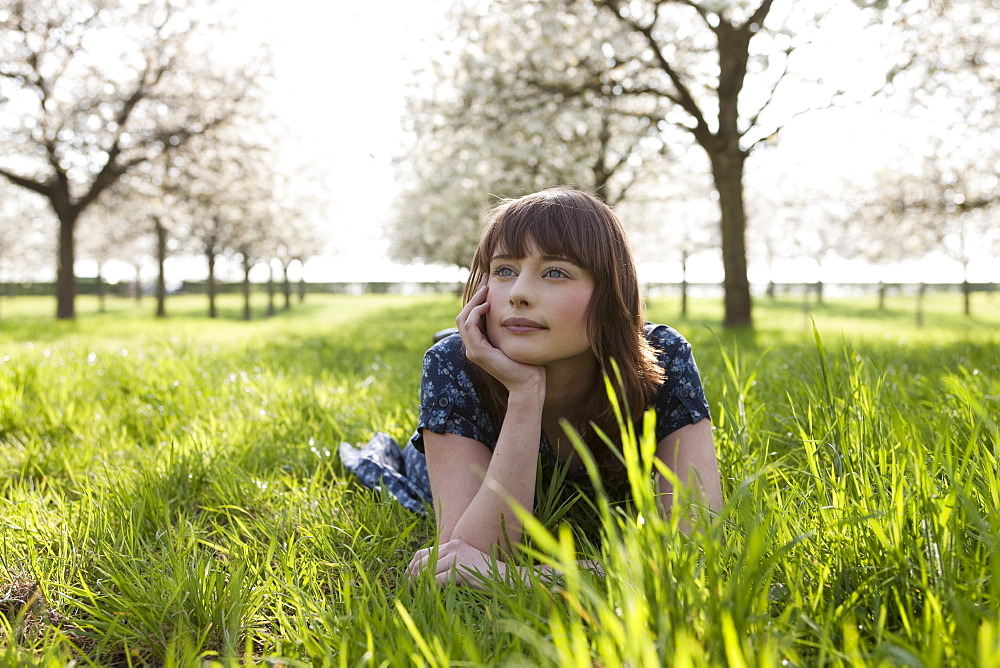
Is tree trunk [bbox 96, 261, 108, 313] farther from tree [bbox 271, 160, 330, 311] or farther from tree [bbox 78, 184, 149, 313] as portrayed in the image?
tree [bbox 271, 160, 330, 311]

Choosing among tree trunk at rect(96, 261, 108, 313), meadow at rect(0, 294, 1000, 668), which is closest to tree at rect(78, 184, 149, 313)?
tree trunk at rect(96, 261, 108, 313)

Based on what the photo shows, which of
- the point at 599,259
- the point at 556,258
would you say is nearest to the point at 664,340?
the point at 599,259

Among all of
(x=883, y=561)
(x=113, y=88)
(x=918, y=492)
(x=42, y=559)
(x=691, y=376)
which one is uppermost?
(x=113, y=88)

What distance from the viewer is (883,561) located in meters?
1.30

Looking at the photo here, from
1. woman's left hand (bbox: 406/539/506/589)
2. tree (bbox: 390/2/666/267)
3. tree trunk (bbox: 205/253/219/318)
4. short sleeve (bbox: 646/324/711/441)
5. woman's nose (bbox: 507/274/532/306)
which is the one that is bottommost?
woman's left hand (bbox: 406/539/506/589)

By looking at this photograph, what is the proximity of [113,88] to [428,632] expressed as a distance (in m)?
16.6

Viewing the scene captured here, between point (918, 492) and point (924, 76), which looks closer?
point (918, 492)

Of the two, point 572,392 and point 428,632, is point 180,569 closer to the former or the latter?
point 428,632

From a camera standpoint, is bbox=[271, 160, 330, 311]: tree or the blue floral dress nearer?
the blue floral dress

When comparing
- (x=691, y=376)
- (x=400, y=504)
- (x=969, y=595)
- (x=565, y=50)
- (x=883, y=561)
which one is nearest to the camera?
(x=969, y=595)

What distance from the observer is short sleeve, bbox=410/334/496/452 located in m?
2.22

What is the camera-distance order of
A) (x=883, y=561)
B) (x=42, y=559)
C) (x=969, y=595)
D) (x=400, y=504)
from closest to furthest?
(x=969, y=595)
(x=883, y=561)
(x=42, y=559)
(x=400, y=504)

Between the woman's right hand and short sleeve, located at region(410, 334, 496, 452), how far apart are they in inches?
10.1

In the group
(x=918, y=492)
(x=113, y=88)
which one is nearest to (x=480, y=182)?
(x=113, y=88)
